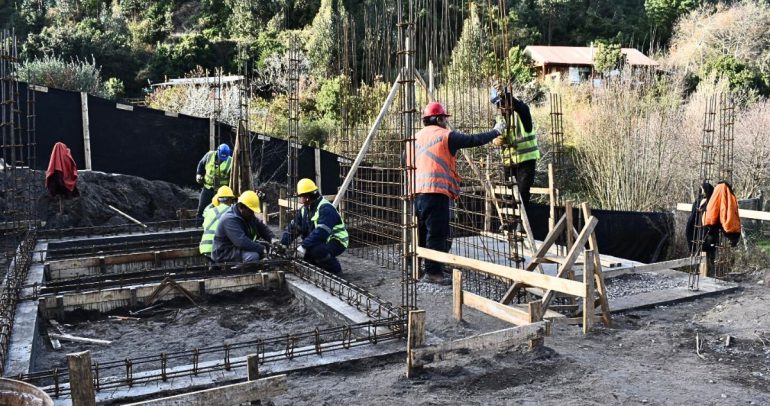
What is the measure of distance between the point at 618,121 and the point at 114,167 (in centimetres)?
1080

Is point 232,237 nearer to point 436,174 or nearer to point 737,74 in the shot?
point 436,174

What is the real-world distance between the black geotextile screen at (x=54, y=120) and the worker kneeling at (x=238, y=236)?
778cm

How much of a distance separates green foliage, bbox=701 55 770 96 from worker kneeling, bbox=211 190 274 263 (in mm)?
21387

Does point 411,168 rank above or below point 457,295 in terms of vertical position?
above

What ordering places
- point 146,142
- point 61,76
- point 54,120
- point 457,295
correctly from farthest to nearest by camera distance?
point 61,76 < point 146,142 < point 54,120 < point 457,295

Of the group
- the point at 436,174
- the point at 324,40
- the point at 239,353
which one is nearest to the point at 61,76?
the point at 324,40

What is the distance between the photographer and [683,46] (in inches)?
1273

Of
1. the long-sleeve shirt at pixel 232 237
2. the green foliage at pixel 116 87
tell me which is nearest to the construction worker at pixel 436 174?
the long-sleeve shirt at pixel 232 237

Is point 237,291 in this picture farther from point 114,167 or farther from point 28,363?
point 114,167

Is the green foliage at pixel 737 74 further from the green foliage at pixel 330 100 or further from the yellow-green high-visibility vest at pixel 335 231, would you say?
the yellow-green high-visibility vest at pixel 335 231

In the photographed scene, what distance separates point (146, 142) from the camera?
14.8 meters

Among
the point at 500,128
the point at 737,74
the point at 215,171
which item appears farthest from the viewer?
the point at 737,74

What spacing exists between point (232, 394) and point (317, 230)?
3.89 m

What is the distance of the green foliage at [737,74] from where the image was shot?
80.4 ft
